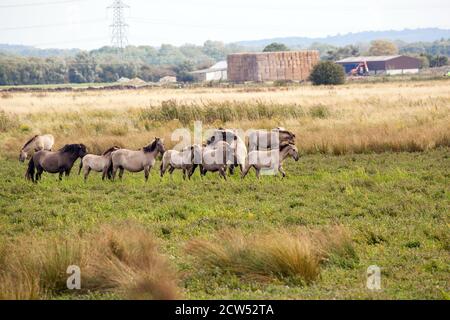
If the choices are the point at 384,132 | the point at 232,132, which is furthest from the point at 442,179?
the point at 384,132

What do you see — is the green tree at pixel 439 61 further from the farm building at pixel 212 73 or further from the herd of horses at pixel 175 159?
the herd of horses at pixel 175 159

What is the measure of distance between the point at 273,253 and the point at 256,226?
303 cm

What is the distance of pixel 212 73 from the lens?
132875 millimetres

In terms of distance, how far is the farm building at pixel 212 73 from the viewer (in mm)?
127938

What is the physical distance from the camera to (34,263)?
8.54 m

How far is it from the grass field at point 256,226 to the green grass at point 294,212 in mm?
26

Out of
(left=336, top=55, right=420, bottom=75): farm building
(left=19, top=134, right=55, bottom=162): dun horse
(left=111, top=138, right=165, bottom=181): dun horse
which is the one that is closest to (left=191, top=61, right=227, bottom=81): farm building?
(left=336, top=55, right=420, bottom=75): farm building

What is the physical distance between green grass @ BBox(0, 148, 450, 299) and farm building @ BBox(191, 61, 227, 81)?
109 meters

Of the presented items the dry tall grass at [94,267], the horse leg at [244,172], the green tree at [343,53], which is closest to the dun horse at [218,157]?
the horse leg at [244,172]

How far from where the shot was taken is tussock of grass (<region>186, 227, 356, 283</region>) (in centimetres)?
862

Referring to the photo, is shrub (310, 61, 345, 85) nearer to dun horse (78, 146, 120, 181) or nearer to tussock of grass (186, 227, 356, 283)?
dun horse (78, 146, 120, 181)

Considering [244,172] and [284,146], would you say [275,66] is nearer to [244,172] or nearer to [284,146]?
[284,146]

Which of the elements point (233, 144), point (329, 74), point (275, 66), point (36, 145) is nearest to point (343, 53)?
point (275, 66)
